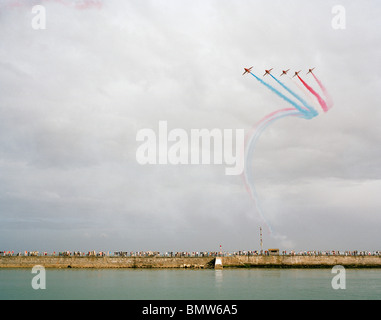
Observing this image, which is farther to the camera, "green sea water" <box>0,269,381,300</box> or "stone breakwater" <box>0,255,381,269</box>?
"stone breakwater" <box>0,255,381,269</box>

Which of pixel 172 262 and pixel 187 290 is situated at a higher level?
pixel 172 262

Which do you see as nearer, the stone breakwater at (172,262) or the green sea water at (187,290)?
the green sea water at (187,290)

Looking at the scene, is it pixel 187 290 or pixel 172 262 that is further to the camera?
pixel 172 262

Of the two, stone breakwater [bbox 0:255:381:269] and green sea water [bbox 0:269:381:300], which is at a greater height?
stone breakwater [bbox 0:255:381:269]

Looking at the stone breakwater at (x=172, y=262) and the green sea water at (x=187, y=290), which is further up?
the stone breakwater at (x=172, y=262)
